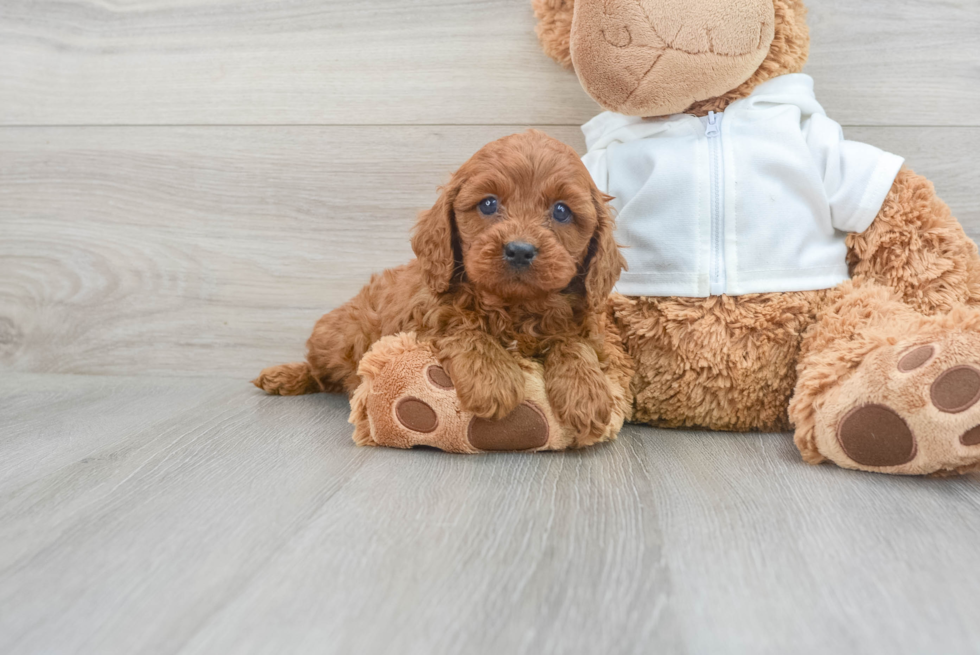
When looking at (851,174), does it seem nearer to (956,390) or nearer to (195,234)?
(956,390)

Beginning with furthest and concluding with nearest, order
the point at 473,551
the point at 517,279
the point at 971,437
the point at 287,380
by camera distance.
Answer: the point at 287,380 → the point at 517,279 → the point at 971,437 → the point at 473,551

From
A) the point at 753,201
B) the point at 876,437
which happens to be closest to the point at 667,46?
the point at 753,201

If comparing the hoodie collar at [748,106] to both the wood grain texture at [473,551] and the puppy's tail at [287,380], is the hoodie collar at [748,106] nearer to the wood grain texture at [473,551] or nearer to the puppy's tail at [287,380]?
the wood grain texture at [473,551]

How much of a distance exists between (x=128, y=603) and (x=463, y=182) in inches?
30.3

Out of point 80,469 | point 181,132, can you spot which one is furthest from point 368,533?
point 181,132

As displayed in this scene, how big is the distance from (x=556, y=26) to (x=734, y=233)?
0.54 m

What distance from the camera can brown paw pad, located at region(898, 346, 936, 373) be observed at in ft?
3.35

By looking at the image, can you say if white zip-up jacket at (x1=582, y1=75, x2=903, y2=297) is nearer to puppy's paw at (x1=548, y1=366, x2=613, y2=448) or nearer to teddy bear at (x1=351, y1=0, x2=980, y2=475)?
teddy bear at (x1=351, y1=0, x2=980, y2=475)

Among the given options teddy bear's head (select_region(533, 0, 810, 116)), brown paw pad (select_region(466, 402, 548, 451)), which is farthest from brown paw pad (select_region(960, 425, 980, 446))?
teddy bear's head (select_region(533, 0, 810, 116))

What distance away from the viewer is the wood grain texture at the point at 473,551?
674mm

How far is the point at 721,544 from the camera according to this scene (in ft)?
2.80

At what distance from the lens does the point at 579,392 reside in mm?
1164

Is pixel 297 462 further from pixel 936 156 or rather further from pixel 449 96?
pixel 936 156

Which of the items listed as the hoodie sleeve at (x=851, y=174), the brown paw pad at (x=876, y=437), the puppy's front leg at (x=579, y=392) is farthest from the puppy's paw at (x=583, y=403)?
the hoodie sleeve at (x=851, y=174)
